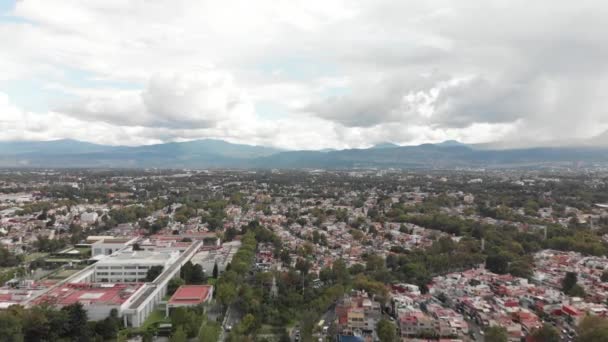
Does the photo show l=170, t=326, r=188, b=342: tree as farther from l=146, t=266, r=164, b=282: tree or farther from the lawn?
l=146, t=266, r=164, b=282: tree

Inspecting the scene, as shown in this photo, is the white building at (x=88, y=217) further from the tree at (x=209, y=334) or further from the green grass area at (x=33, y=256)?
the tree at (x=209, y=334)

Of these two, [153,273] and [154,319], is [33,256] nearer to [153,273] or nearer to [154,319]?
[153,273]

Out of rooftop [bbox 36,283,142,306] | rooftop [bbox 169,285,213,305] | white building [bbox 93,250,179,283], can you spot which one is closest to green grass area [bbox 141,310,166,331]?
rooftop [bbox 169,285,213,305]

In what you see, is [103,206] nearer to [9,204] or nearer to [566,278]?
[9,204]

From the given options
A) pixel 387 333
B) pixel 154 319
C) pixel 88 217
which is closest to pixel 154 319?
pixel 154 319

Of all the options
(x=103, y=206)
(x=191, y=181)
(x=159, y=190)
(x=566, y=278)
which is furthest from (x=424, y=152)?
(x=566, y=278)
